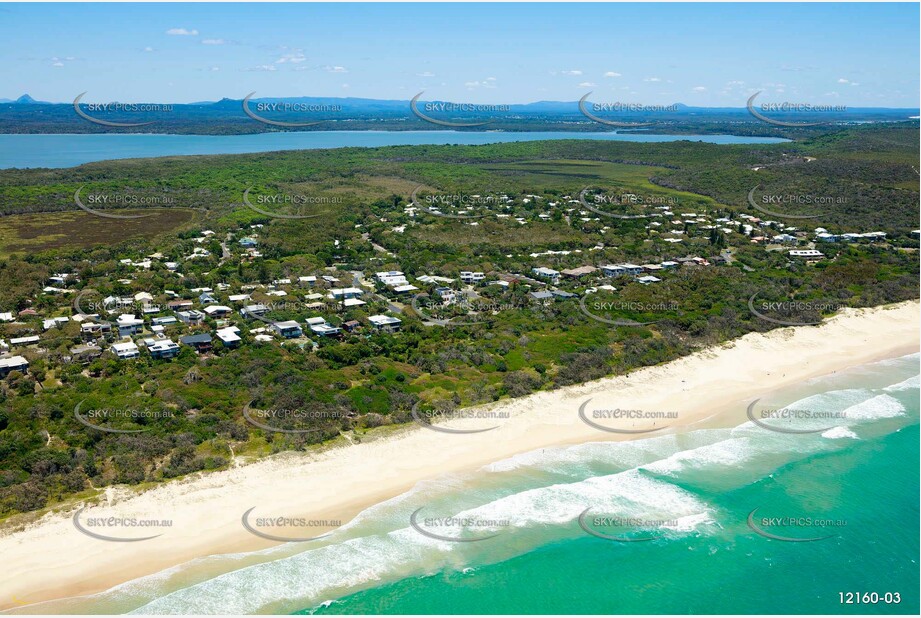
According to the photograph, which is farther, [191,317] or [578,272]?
[578,272]

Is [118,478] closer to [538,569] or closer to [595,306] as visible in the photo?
[538,569]

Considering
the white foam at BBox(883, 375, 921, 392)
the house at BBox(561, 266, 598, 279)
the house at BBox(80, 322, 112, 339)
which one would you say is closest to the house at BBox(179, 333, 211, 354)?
the house at BBox(80, 322, 112, 339)

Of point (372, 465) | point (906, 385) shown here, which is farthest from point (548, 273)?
point (372, 465)

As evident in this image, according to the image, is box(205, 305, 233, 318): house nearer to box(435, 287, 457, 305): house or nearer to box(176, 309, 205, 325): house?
box(176, 309, 205, 325): house

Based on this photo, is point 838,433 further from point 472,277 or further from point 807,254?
point 807,254

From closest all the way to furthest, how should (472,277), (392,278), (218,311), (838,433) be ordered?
(838,433) < (218,311) < (392,278) < (472,277)

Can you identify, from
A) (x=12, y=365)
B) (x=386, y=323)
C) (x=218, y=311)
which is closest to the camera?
(x=12, y=365)
